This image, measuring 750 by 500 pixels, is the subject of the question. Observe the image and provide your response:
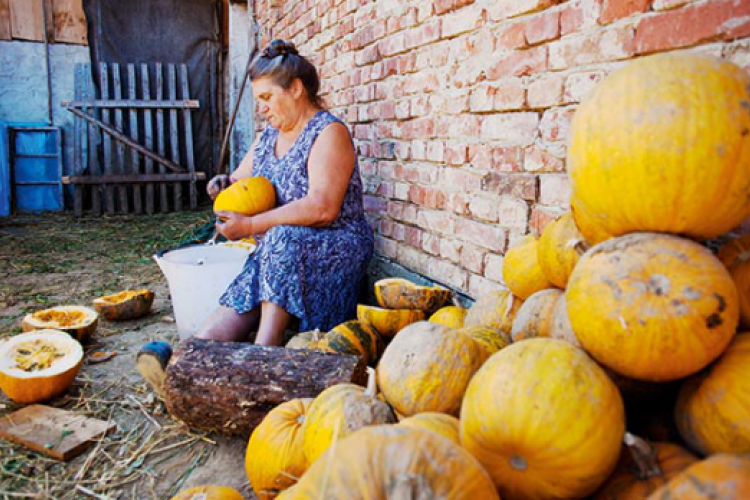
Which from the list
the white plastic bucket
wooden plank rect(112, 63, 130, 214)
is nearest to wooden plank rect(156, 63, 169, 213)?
wooden plank rect(112, 63, 130, 214)

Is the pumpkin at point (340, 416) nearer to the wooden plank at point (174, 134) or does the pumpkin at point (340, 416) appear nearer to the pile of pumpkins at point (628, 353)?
the pile of pumpkins at point (628, 353)

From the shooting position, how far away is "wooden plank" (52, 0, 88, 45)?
902 centimetres

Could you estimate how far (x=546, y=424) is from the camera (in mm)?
1130

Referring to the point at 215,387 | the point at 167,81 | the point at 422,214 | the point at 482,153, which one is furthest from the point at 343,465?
the point at 167,81

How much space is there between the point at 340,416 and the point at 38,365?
2.09 m

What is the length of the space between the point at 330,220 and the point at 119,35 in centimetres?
827

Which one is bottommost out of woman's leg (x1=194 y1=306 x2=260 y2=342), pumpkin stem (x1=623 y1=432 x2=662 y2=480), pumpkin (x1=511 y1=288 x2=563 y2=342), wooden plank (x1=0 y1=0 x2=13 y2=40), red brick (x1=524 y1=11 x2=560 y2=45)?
woman's leg (x1=194 y1=306 x2=260 y2=342)

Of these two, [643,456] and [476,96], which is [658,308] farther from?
[476,96]

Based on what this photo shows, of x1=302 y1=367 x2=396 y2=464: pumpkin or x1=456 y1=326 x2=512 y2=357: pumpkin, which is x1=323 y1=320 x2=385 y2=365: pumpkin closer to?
Answer: x1=456 y1=326 x2=512 y2=357: pumpkin

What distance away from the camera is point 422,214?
11.0 feet

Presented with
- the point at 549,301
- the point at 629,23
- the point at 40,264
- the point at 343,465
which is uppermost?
the point at 629,23

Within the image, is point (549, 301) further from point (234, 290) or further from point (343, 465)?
point (234, 290)

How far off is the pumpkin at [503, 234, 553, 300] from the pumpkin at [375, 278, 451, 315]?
85 centimetres

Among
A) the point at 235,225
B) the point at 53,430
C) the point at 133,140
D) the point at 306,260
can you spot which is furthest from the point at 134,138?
the point at 53,430
